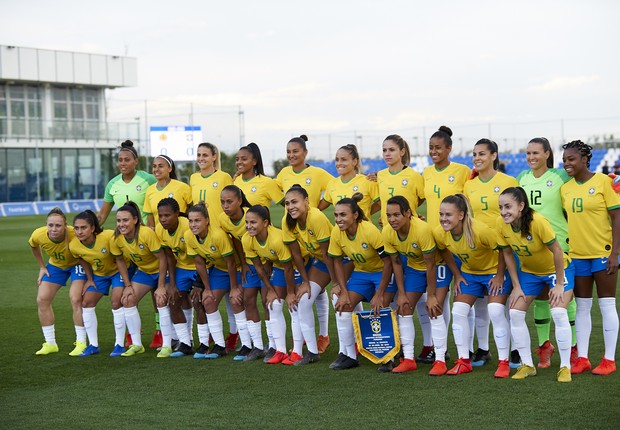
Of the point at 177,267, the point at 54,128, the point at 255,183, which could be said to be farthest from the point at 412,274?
the point at 54,128

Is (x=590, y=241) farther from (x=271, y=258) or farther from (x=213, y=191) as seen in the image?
(x=213, y=191)

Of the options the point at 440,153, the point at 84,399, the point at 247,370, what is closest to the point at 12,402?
the point at 84,399

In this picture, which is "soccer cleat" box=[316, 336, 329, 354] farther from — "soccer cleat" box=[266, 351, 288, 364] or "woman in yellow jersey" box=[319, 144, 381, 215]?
"woman in yellow jersey" box=[319, 144, 381, 215]

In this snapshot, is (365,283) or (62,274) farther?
(62,274)

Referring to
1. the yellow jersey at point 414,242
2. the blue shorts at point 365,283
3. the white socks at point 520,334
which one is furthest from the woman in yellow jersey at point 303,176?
the white socks at point 520,334

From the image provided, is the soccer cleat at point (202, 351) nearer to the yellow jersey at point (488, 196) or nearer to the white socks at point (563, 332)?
the yellow jersey at point (488, 196)

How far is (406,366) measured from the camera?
743cm

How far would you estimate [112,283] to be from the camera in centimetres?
879

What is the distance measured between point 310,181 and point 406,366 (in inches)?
87.2

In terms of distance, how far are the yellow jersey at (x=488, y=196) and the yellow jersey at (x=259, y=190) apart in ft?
6.97

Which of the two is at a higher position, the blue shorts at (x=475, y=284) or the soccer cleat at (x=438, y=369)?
the blue shorts at (x=475, y=284)

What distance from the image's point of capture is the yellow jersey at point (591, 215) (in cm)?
698

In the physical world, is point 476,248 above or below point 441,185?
below

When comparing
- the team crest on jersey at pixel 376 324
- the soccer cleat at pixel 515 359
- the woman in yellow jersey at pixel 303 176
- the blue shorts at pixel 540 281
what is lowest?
the soccer cleat at pixel 515 359
